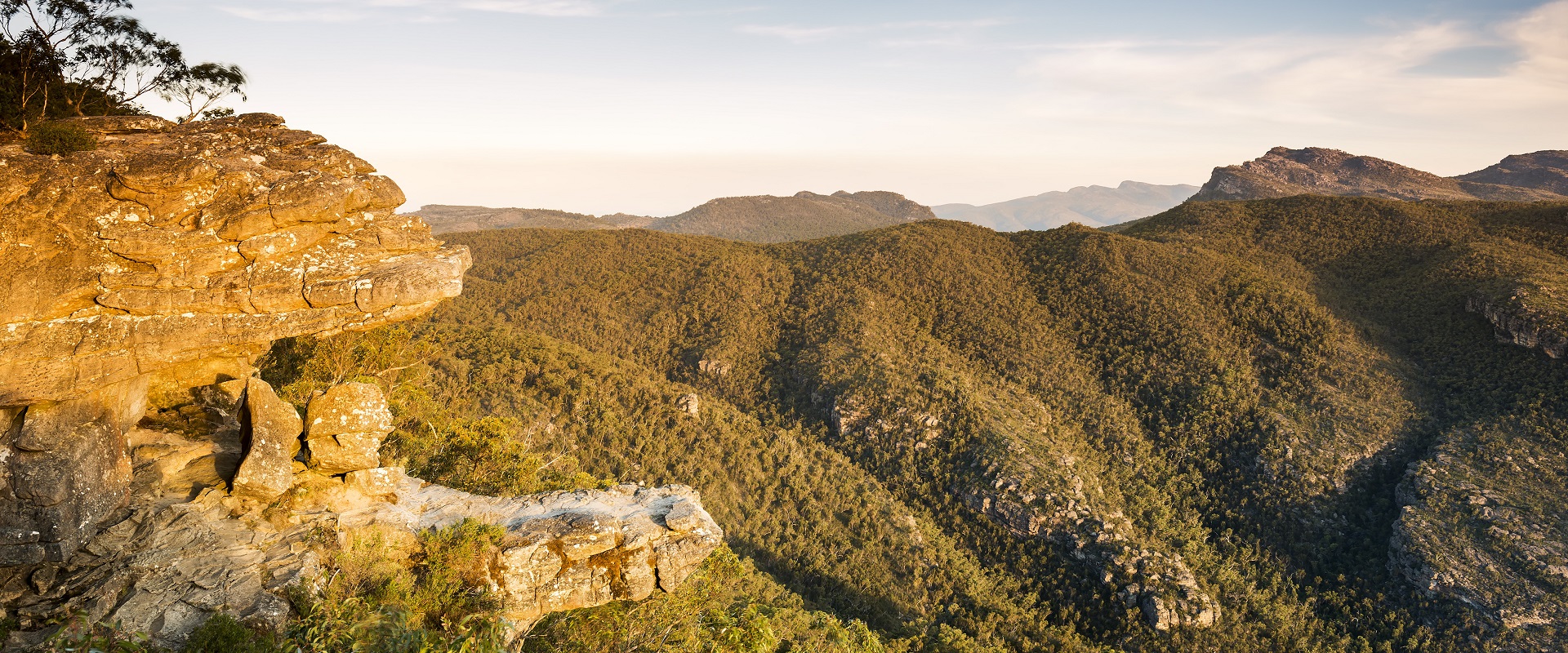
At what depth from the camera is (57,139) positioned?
1259cm

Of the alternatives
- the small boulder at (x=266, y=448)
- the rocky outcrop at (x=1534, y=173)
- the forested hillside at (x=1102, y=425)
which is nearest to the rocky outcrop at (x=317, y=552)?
the small boulder at (x=266, y=448)

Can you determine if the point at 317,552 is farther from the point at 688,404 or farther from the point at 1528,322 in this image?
the point at 1528,322

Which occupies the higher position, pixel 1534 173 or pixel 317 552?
pixel 1534 173

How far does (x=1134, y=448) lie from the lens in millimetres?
63156

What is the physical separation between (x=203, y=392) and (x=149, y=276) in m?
5.47

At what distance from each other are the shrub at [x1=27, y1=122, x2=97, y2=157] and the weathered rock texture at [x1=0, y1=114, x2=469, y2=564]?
292 millimetres

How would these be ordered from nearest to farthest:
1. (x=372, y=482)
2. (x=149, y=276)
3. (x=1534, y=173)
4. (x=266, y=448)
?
1. (x=149, y=276)
2. (x=266, y=448)
3. (x=372, y=482)
4. (x=1534, y=173)

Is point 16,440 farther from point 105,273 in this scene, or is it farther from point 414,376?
point 414,376

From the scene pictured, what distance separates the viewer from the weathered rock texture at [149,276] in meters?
11.8

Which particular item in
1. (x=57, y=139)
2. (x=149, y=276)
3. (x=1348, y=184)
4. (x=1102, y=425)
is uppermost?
(x=1348, y=184)

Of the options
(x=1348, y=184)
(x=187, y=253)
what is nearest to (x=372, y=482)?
(x=187, y=253)

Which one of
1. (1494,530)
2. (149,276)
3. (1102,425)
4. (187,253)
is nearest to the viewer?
(149,276)

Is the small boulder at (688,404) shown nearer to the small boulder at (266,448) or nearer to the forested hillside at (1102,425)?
the forested hillside at (1102,425)

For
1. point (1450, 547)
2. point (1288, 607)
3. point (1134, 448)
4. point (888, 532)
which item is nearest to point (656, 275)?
point (888, 532)
